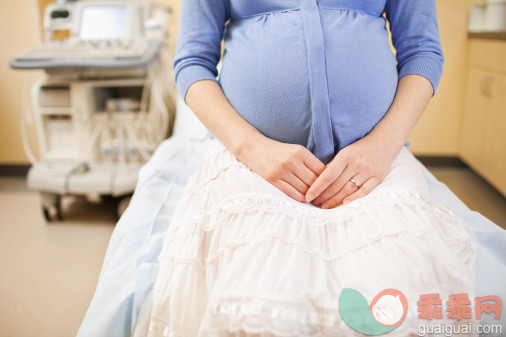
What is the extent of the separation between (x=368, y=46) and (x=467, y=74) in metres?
2.14

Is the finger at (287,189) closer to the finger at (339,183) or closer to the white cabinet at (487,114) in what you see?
the finger at (339,183)

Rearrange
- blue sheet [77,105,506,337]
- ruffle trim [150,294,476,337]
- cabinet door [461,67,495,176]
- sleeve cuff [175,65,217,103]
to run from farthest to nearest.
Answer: cabinet door [461,67,495,176] → sleeve cuff [175,65,217,103] → blue sheet [77,105,506,337] → ruffle trim [150,294,476,337]

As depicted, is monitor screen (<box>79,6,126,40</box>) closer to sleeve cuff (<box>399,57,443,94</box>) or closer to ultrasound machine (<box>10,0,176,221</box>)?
ultrasound machine (<box>10,0,176,221</box>)

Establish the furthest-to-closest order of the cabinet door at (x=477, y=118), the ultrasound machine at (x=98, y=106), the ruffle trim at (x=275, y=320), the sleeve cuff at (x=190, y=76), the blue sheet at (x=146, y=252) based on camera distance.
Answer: the cabinet door at (x=477, y=118), the ultrasound machine at (x=98, y=106), the sleeve cuff at (x=190, y=76), the blue sheet at (x=146, y=252), the ruffle trim at (x=275, y=320)

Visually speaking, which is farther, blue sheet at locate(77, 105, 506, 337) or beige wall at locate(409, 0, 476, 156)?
beige wall at locate(409, 0, 476, 156)

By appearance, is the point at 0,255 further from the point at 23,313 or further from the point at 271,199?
the point at 271,199

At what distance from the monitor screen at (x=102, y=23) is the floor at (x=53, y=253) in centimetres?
88

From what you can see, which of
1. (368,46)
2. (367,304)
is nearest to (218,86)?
(368,46)

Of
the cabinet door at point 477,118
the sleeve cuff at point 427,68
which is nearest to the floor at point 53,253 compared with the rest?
the cabinet door at point 477,118

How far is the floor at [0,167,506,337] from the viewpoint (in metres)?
1.43

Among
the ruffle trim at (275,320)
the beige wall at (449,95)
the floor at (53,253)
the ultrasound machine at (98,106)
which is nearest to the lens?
the ruffle trim at (275,320)

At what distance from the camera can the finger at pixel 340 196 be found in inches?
31.5

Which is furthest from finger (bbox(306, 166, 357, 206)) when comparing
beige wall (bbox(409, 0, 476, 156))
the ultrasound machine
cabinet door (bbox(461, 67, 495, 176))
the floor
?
beige wall (bbox(409, 0, 476, 156))

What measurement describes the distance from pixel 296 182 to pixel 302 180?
0.01 meters
